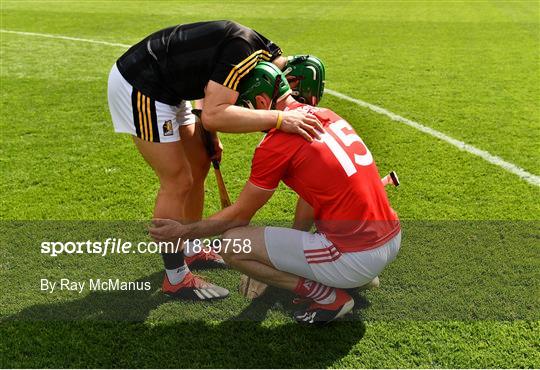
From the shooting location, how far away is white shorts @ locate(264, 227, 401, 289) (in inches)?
145

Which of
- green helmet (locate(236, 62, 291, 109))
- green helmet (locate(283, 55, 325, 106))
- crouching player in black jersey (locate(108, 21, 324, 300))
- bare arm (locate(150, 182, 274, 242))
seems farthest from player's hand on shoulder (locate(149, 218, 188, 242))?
green helmet (locate(283, 55, 325, 106))

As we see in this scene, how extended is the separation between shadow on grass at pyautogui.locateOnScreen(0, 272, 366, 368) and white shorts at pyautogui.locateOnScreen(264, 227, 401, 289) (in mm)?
372

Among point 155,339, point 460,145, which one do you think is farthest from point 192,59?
point 460,145

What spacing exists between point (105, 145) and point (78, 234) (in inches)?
93.9

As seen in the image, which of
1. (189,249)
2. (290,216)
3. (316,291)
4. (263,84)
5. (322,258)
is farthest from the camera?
(290,216)

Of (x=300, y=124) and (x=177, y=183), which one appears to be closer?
(x=300, y=124)

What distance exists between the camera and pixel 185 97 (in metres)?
3.94

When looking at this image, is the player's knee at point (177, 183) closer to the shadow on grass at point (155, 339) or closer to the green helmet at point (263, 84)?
the green helmet at point (263, 84)

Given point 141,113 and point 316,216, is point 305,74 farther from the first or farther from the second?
point 141,113

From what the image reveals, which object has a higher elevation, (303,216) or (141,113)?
(141,113)

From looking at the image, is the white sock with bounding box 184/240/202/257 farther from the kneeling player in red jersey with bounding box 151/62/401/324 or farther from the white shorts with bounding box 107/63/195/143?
the white shorts with bounding box 107/63/195/143

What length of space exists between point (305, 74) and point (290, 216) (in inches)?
69.6

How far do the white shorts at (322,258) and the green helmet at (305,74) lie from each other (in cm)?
110

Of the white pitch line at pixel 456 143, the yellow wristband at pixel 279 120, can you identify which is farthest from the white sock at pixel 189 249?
the white pitch line at pixel 456 143
